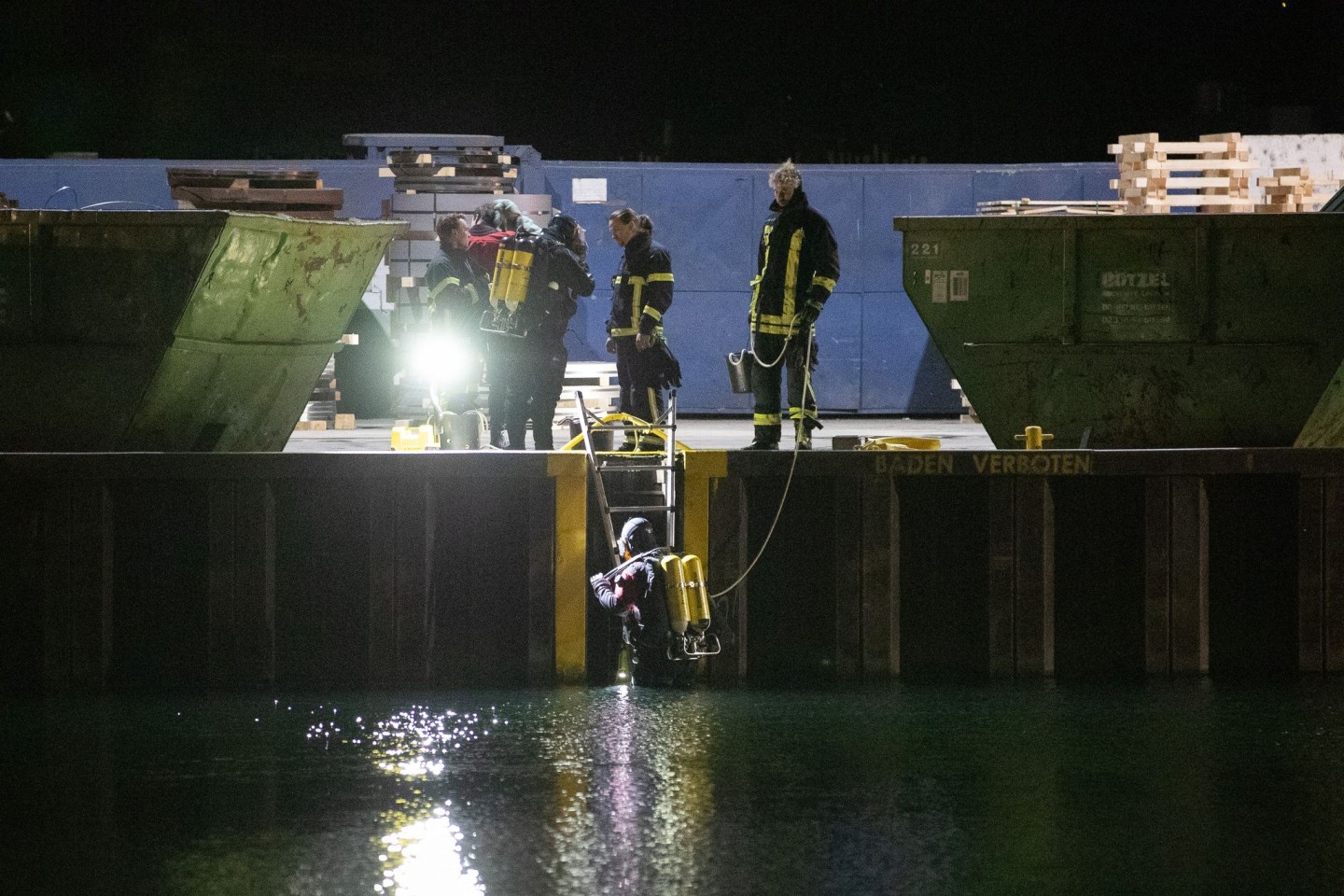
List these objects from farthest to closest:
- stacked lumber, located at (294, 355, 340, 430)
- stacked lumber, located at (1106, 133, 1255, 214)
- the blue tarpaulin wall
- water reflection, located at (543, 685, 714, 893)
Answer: the blue tarpaulin wall
stacked lumber, located at (1106, 133, 1255, 214)
stacked lumber, located at (294, 355, 340, 430)
water reflection, located at (543, 685, 714, 893)

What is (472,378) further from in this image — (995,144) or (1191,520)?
(995,144)

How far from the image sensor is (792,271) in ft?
36.1

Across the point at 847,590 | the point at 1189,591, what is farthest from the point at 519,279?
the point at 1189,591

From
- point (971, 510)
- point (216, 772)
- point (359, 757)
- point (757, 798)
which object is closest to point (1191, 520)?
point (971, 510)

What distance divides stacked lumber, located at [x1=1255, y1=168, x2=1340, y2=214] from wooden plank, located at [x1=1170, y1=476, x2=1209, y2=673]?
8924mm

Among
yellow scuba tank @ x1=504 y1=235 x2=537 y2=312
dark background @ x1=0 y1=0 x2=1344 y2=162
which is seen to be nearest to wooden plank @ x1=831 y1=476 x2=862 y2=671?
yellow scuba tank @ x1=504 y1=235 x2=537 y2=312

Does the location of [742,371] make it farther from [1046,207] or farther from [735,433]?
[1046,207]

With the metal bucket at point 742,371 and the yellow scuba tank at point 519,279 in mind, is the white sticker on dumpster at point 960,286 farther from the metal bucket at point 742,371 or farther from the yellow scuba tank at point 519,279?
the yellow scuba tank at point 519,279

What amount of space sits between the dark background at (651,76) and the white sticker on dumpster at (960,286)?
61.0 ft

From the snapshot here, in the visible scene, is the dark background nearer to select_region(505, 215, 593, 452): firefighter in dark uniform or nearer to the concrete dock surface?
the concrete dock surface

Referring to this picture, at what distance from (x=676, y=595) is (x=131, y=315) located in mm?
3228

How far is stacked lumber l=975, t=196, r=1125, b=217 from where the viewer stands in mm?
18078

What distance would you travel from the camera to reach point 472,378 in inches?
544

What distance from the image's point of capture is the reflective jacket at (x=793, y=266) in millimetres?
10984
